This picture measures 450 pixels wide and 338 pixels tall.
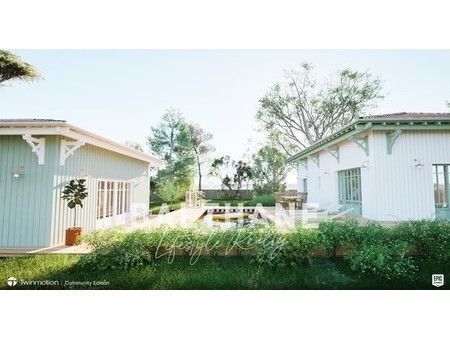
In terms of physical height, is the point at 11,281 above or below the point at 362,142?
below

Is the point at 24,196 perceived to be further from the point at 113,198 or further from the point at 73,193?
the point at 113,198

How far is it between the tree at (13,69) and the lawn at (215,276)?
9650 millimetres

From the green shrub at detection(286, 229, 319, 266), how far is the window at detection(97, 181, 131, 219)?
19.9ft

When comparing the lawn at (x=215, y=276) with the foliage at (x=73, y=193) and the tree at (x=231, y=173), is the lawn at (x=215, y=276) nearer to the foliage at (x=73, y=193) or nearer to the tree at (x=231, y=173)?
the foliage at (x=73, y=193)

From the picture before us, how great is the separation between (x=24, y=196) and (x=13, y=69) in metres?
9.32

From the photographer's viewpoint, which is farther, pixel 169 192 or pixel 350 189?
pixel 169 192

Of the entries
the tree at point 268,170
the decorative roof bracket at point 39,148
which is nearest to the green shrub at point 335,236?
the decorative roof bracket at point 39,148

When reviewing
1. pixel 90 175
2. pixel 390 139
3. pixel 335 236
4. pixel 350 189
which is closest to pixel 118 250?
pixel 90 175

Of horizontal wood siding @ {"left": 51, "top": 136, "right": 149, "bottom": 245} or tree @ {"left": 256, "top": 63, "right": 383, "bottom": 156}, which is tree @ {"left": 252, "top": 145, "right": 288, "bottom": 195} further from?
horizontal wood siding @ {"left": 51, "top": 136, "right": 149, "bottom": 245}

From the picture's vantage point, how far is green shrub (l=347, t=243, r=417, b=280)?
402cm

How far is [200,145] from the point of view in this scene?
19.0 meters

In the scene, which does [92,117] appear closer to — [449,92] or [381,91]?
[449,92]
